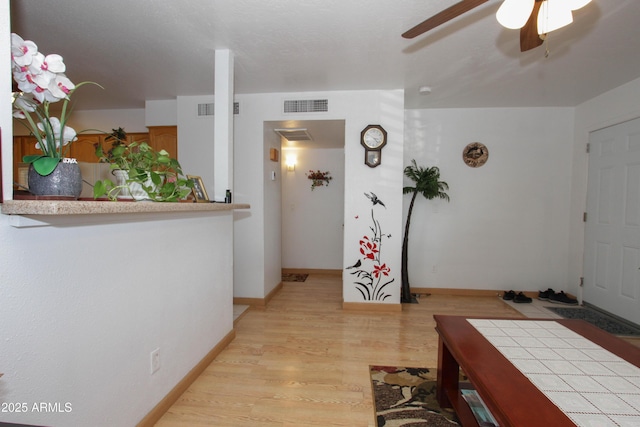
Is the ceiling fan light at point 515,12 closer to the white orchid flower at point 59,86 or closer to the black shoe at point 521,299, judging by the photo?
the white orchid flower at point 59,86

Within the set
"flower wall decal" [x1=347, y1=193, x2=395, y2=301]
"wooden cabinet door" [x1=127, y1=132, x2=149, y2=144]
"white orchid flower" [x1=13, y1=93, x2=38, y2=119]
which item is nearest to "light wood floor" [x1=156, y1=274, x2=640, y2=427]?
"flower wall decal" [x1=347, y1=193, x2=395, y2=301]

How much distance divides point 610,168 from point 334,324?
348 cm

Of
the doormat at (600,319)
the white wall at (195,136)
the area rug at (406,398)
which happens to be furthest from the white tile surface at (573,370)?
the white wall at (195,136)

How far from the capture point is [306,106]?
3.18m

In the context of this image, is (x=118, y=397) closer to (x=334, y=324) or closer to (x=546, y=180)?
(x=334, y=324)

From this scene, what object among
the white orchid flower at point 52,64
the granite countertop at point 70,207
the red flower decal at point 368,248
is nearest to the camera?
the granite countertop at point 70,207

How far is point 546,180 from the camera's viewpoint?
364 cm

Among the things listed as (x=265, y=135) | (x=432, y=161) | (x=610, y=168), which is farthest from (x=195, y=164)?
(x=610, y=168)

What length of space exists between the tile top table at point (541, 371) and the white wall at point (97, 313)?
1568 millimetres

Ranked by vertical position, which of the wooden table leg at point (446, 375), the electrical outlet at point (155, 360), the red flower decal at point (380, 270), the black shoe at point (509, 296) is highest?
the red flower decal at point (380, 270)

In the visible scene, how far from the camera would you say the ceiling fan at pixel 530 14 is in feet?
3.95

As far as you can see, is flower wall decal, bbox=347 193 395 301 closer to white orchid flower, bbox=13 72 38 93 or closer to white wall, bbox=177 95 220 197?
white wall, bbox=177 95 220 197

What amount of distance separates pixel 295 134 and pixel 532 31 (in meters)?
2.77

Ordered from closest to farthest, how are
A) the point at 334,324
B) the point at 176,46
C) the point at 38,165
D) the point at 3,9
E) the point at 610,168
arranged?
the point at 3,9
the point at 38,165
the point at 176,46
the point at 334,324
the point at 610,168
